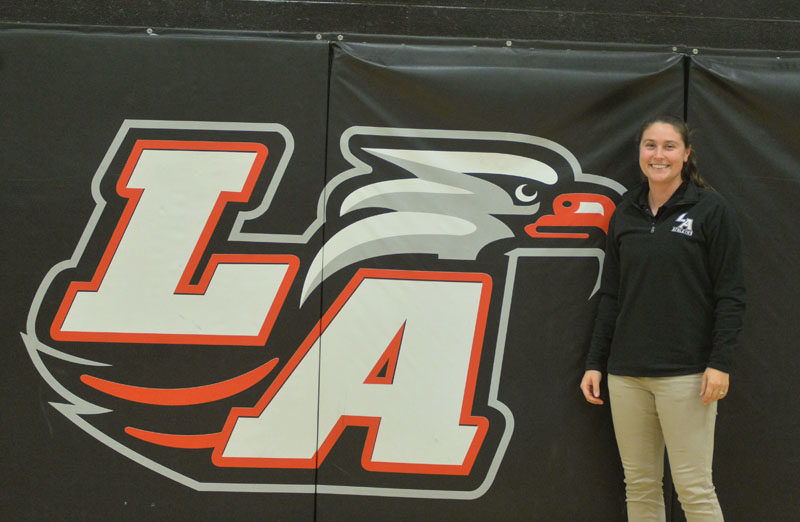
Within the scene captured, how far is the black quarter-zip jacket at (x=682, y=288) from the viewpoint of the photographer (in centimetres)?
234

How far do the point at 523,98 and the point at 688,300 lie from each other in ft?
3.42

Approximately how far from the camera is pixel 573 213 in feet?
9.05

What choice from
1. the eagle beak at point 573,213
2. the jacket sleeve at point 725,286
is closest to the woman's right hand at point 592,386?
the jacket sleeve at point 725,286

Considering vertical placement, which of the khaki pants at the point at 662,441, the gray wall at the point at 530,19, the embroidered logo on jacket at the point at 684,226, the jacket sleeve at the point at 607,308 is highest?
the gray wall at the point at 530,19

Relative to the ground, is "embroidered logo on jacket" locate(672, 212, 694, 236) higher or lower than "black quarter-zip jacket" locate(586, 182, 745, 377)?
higher

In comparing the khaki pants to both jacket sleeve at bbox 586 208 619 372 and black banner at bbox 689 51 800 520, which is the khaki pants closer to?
jacket sleeve at bbox 586 208 619 372

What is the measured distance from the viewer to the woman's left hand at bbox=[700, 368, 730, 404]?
2.28m

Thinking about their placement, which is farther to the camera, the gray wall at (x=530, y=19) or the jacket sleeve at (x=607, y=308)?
the gray wall at (x=530, y=19)

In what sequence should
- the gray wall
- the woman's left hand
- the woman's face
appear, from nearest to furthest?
the woman's left hand, the woman's face, the gray wall

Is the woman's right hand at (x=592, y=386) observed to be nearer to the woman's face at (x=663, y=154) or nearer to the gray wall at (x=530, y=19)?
the woman's face at (x=663, y=154)

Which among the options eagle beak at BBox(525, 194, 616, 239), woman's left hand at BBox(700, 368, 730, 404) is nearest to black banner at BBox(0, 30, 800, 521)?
eagle beak at BBox(525, 194, 616, 239)

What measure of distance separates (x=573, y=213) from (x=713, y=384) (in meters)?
0.86

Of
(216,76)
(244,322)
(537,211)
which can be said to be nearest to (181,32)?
(216,76)

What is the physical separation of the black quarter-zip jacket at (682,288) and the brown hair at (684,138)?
0.12 metres
